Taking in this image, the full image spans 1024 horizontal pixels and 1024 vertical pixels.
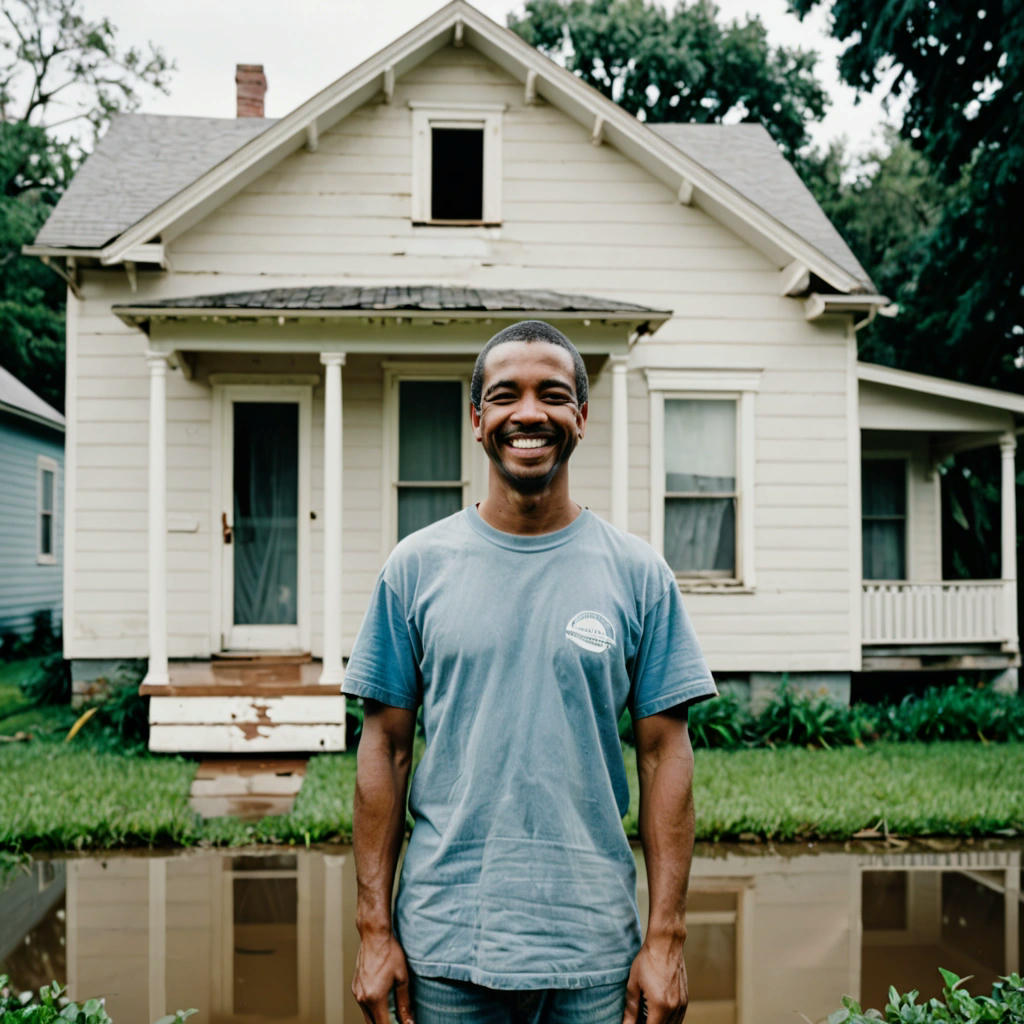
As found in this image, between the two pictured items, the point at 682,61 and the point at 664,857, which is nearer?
the point at 664,857

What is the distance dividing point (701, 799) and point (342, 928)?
2908 mm

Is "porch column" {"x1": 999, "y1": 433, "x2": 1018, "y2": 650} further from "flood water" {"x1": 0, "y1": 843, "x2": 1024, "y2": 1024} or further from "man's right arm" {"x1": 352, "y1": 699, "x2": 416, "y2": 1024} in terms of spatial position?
"man's right arm" {"x1": 352, "y1": 699, "x2": 416, "y2": 1024}

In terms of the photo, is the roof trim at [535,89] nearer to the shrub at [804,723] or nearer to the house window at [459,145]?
the house window at [459,145]

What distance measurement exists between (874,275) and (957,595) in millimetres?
14253

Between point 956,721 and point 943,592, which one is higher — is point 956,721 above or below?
below

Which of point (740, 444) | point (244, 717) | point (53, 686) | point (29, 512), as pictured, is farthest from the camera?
point (29, 512)

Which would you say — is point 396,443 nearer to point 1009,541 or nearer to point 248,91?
point 248,91

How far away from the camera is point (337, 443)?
370 inches

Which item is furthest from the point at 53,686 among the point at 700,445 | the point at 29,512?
the point at 29,512

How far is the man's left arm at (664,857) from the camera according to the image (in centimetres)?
203

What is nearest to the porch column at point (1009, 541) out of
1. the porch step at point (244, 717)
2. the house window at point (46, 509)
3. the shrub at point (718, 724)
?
the shrub at point (718, 724)

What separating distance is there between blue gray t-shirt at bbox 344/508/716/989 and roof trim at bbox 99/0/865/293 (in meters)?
8.66

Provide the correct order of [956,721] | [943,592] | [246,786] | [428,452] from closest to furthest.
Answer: [246,786] < [956,721] < [428,452] < [943,592]

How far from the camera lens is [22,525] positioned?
62.7ft
